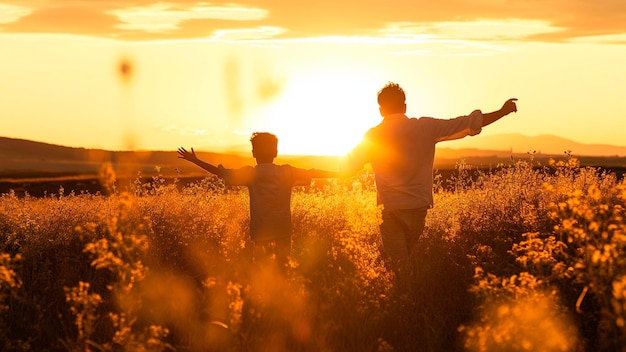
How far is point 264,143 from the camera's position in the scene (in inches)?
314

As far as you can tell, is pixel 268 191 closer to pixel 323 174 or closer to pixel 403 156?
pixel 323 174

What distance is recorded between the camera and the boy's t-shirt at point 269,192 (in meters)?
7.97

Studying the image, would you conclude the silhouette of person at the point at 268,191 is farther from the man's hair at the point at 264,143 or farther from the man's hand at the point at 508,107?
the man's hand at the point at 508,107

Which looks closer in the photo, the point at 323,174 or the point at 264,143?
the point at 264,143

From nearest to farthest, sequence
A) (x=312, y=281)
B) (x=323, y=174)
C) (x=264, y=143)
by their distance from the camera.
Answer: (x=264, y=143)
(x=312, y=281)
(x=323, y=174)

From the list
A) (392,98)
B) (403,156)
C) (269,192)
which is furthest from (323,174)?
(392,98)

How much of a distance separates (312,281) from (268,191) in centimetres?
97

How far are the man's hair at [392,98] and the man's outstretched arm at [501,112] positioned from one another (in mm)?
836

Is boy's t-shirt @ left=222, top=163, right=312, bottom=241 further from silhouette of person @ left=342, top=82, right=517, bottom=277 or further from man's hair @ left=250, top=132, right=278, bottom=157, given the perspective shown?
silhouette of person @ left=342, top=82, right=517, bottom=277

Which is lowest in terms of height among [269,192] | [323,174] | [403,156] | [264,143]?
[269,192]

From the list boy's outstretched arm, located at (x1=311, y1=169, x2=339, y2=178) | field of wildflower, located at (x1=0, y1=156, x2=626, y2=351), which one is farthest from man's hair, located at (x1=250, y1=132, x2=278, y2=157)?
field of wildflower, located at (x1=0, y1=156, x2=626, y2=351)

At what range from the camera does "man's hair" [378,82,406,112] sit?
8.12 metres

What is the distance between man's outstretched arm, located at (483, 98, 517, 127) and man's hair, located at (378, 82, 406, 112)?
0.84m

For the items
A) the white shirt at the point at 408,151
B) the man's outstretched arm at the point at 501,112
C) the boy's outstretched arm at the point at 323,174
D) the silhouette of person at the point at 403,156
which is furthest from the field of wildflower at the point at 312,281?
the man's outstretched arm at the point at 501,112
